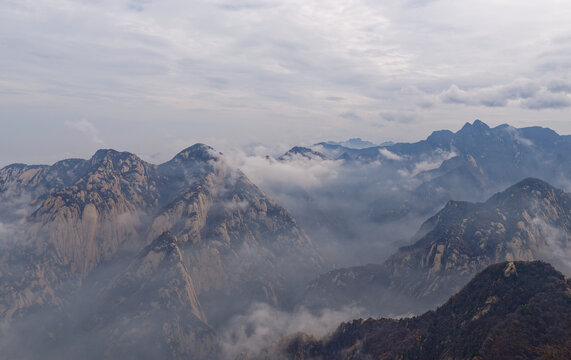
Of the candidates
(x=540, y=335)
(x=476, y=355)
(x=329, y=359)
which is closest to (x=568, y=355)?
(x=540, y=335)

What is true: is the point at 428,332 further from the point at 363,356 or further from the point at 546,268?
the point at 546,268

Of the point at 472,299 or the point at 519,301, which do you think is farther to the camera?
the point at 472,299

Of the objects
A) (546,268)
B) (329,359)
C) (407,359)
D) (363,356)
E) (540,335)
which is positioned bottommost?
(329,359)

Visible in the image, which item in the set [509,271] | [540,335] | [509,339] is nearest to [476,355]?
[509,339]

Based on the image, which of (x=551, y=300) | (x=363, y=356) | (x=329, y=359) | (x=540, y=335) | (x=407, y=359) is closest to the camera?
(x=540, y=335)

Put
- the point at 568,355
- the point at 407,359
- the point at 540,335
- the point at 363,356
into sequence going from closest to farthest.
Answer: the point at 568,355, the point at 540,335, the point at 407,359, the point at 363,356

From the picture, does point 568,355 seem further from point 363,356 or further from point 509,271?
point 363,356

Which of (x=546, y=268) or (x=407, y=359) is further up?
(x=546, y=268)
